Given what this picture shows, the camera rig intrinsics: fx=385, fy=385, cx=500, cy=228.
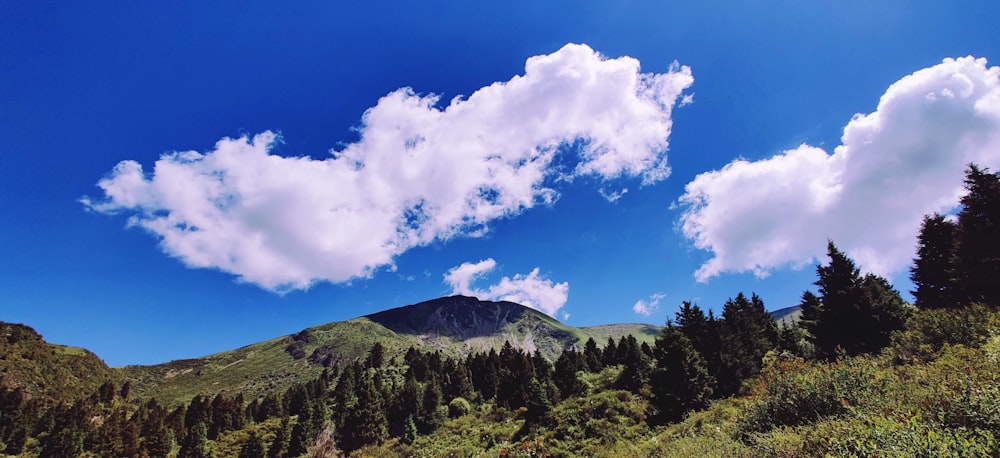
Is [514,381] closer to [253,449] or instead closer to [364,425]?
[364,425]

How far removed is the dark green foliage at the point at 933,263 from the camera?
31.3 meters

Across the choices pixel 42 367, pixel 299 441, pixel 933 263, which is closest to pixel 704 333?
pixel 933 263

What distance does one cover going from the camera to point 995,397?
6.46 meters

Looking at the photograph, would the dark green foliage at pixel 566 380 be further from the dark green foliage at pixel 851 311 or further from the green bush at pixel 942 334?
the green bush at pixel 942 334

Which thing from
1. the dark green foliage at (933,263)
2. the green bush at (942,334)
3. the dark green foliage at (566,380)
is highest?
the dark green foliage at (933,263)

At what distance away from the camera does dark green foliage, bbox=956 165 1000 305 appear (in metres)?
21.9

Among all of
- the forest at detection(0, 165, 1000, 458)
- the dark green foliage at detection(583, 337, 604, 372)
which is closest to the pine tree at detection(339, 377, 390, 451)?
the forest at detection(0, 165, 1000, 458)

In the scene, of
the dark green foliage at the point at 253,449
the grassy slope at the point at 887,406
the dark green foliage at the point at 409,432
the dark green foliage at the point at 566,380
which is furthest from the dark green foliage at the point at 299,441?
the grassy slope at the point at 887,406

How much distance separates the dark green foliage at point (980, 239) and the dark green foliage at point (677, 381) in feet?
51.6

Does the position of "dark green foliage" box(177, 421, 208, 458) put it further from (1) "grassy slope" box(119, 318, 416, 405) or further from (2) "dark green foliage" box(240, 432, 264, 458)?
(1) "grassy slope" box(119, 318, 416, 405)

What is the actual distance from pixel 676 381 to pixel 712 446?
1938 centimetres

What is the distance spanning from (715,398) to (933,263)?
2147cm

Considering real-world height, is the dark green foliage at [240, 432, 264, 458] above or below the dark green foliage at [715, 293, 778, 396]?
below

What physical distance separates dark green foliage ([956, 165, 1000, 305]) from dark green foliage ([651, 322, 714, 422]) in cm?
1574
